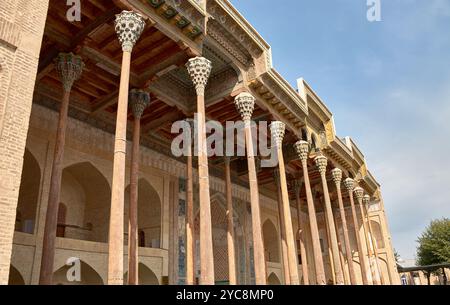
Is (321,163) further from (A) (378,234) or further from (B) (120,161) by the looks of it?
(A) (378,234)

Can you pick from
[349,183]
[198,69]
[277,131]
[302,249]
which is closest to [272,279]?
[302,249]

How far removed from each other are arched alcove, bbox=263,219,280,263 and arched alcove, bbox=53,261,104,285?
11110 mm

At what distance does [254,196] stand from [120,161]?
4158 millimetres

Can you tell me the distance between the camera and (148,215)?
42.9 ft

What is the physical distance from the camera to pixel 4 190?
432cm

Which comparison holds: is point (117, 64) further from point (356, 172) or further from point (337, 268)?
point (356, 172)

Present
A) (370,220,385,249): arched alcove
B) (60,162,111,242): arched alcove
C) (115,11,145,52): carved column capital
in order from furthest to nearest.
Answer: (370,220,385,249): arched alcove
(60,162,111,242): arched alcove
(115,11,145,52): carved column capital

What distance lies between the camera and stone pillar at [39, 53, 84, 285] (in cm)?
662

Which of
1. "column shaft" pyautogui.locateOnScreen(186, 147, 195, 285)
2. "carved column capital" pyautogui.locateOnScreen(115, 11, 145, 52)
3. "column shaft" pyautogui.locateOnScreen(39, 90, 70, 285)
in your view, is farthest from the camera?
"column shaft" pyautogui.locateOnScreen(186, 147, 195, 285)

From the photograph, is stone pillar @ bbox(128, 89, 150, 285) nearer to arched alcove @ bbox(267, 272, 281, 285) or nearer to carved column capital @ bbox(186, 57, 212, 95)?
carved column capital @ bbox(186, 57, 212, 95)

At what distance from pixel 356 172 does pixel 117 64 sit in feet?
45.2

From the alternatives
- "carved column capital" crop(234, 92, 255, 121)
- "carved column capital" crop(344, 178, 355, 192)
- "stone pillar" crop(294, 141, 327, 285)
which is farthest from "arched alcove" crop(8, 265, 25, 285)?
"carved column capital" crop(344, 178, 355, 192)

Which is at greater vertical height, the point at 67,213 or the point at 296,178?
the point at 296,178

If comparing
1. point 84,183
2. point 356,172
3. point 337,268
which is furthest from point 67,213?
point 356,172
